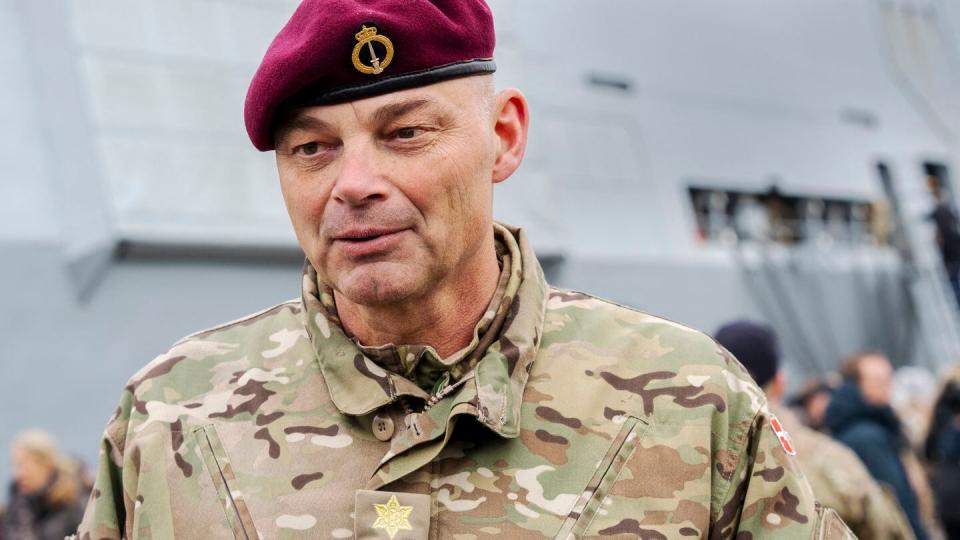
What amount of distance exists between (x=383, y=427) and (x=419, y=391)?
0.08 meters

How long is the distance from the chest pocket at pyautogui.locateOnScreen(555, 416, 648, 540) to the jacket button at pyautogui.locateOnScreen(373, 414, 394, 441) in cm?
31

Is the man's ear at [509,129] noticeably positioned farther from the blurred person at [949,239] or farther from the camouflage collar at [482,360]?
the blurred person at [949,239]

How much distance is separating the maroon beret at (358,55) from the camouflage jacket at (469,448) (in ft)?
1.26

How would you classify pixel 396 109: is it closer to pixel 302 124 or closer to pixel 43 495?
pixel 302 124

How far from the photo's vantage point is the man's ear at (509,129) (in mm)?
2107

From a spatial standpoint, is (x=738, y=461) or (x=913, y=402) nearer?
(x=738, y=461)

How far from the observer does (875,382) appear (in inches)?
236

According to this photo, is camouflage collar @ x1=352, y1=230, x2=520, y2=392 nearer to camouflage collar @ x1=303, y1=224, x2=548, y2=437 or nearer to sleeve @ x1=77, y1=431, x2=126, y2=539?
camouflage collar @ x1=303, y1=224, x2=548, y2=437

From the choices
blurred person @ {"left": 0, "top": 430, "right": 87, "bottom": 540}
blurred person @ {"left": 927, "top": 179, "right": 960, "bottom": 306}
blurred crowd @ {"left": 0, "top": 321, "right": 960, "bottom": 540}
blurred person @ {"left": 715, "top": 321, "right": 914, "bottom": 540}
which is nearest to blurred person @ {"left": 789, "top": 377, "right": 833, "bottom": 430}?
blurred crowd @ {"left": 0, "top": 321, "right": 960, "bottom": 540}

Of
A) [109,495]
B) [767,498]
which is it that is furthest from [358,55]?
[767,498]

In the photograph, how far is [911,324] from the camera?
17016 millimetres

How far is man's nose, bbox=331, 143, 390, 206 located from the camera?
1865 mm

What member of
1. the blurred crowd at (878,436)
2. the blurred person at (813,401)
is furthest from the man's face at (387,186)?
the blurred person at (813,401)

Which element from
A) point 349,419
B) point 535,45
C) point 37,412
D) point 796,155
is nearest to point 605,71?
point 535,45
